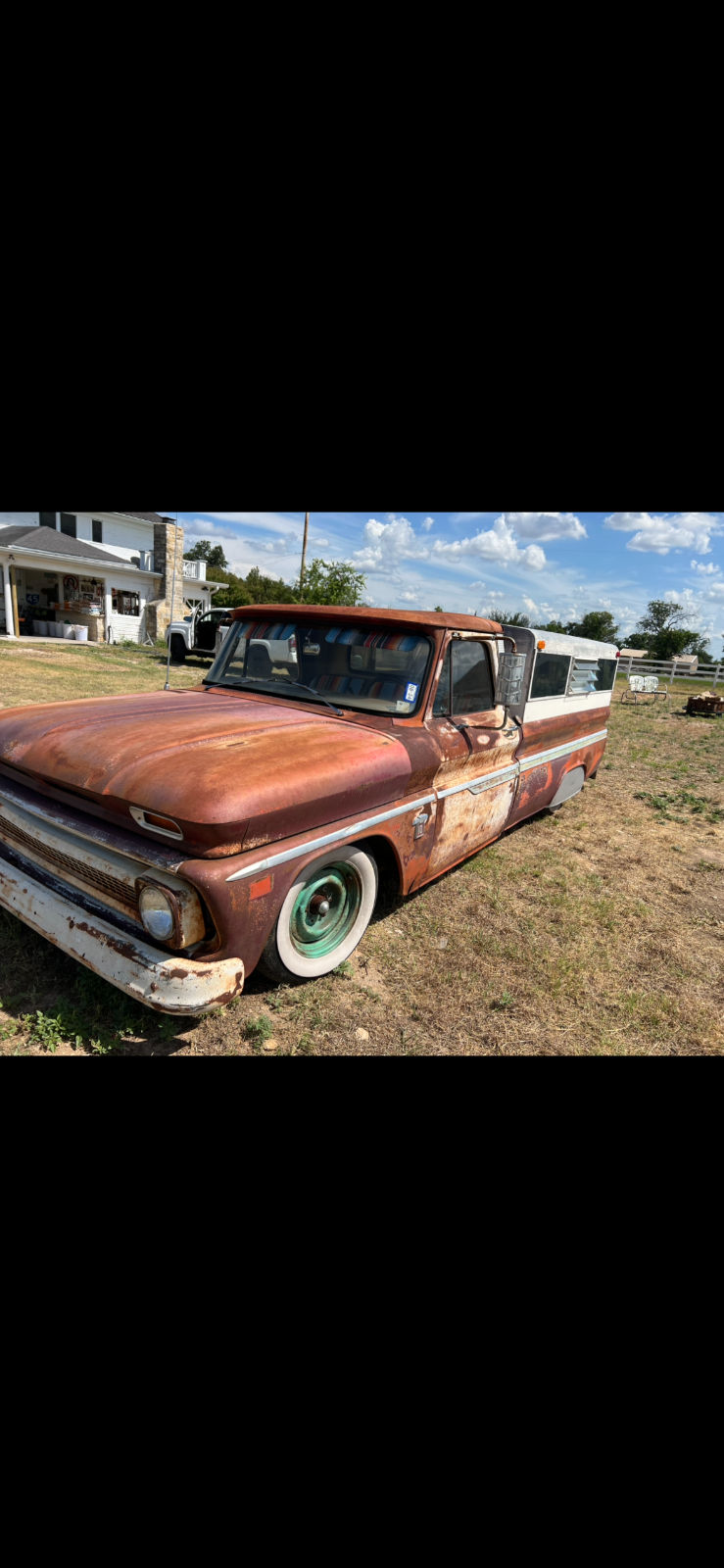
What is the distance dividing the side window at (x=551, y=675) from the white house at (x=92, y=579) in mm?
19152

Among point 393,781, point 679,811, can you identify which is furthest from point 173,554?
point 393,781

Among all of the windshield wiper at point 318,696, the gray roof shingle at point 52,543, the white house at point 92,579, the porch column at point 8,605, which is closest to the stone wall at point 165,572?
the white house at point 92,579

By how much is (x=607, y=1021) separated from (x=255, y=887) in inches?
79.1

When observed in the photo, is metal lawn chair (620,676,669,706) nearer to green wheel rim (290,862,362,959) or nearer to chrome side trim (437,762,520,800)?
chrome side trim (437,762,520,800)

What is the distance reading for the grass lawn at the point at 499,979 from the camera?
2.64 meters

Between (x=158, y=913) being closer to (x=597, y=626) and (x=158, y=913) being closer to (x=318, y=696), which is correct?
(x=318, y=696)

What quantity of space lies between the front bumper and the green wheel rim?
1.92ft

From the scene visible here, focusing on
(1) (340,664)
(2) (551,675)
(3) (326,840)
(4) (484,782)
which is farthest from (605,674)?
(3) (326,840)

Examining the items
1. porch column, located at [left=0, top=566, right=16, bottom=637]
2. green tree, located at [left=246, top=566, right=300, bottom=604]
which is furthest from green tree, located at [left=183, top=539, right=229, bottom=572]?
porch column, located at [left=0, top=566, right=16, bottom=637]

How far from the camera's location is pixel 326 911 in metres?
3.02

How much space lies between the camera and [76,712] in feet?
10.3

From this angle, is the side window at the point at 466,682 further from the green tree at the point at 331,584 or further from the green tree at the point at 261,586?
the green tree at the point at 261,586

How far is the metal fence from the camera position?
26469 millimetres
